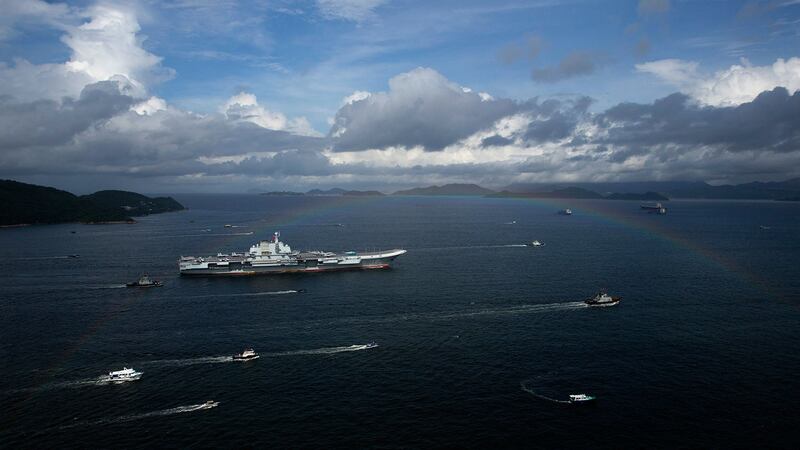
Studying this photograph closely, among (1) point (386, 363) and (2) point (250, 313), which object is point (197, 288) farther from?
(1) point (386, 363)

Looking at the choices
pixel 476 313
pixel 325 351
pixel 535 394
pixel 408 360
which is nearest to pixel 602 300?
pixel 476 313

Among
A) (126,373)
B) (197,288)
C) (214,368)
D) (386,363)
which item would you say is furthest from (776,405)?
(197,288)

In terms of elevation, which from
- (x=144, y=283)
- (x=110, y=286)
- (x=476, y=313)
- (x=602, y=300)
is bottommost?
(x=476, y=313)

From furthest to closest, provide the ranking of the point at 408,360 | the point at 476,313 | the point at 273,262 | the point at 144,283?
the point at 273,262 < the point at 144,283 < the point at 476,313 < the point at 408,360

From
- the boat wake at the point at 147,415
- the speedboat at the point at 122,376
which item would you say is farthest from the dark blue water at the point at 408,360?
the speedboat at the point at 122,376

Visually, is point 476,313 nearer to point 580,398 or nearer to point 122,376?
point 580,398

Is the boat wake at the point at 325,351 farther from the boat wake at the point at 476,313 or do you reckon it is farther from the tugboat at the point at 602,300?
the tugboat at the point at 602,300
